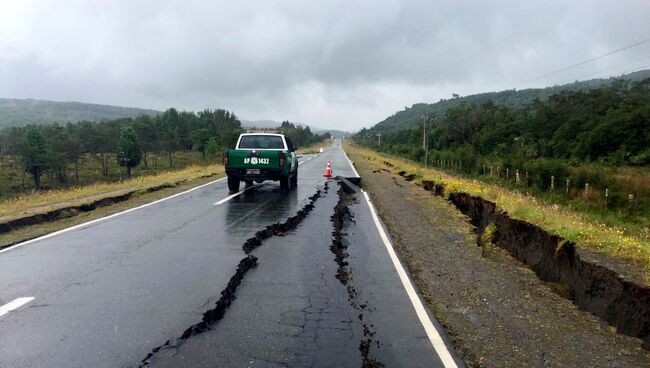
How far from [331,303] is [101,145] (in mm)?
125317

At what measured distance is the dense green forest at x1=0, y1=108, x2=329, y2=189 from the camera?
8419 cm

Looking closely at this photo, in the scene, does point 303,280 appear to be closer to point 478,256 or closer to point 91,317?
point 91,317

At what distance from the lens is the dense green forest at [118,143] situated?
84188 mm

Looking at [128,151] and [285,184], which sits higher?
[128,151]

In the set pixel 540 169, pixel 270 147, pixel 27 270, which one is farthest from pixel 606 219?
pixel 27 270

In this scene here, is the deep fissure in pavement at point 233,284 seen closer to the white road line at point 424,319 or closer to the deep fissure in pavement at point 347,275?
the deep fissure in pavement at point 347,275

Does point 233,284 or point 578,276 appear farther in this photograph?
point 578,276

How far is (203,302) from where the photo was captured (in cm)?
523

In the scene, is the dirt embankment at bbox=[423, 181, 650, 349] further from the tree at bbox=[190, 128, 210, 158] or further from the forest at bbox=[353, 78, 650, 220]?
the tree at bbox=[190, 128, 210, 158]

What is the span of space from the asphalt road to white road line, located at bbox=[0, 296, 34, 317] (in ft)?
0.07

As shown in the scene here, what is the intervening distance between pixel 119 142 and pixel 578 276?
321 feet

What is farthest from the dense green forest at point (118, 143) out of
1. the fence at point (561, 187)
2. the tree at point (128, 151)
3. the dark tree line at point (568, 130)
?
the fence at point (561, 187)

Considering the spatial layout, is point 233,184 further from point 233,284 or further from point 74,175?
point 74,175

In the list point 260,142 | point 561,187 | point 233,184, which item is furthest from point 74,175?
point 260,142
